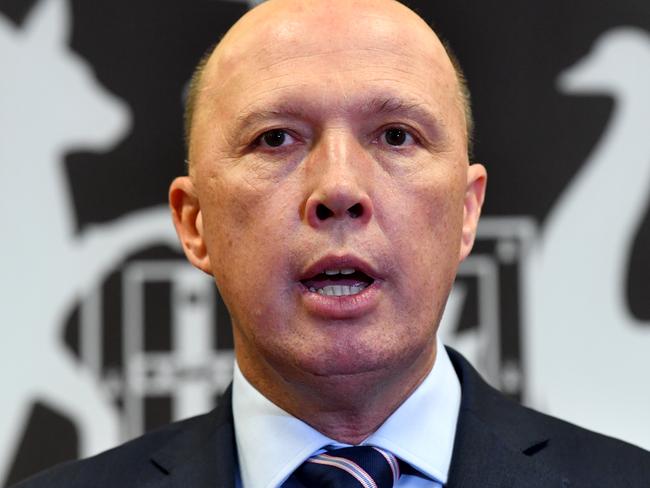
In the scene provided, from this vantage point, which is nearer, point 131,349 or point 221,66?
point 221,66

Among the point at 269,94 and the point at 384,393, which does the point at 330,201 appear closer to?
the point at 269,94

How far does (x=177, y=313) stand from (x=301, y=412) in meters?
0.96

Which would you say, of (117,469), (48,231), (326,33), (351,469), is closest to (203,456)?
(117,469)

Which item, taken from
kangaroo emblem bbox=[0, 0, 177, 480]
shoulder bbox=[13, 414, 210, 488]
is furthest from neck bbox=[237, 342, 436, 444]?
kangaroo emblem bbox=[0, 0, 177, 480]

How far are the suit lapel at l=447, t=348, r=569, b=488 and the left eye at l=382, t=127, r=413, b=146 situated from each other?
1.49ft

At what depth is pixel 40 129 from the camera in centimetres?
233

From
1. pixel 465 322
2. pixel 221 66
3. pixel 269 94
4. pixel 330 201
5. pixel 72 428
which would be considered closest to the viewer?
pixel 330 201

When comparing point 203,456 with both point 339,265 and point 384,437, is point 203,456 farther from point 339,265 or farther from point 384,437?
point 339,265

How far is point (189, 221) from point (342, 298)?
1.45 feet

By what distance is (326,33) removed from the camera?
4.83 ft

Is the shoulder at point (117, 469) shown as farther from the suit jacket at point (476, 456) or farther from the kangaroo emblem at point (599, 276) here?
the kangaroo emblem at point (599, 276)

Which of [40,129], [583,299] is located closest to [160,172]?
[40,129]

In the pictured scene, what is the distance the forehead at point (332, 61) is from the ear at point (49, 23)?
948 millimetres

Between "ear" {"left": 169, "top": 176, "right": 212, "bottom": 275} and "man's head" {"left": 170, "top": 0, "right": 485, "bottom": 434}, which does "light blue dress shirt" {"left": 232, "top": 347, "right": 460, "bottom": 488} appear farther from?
"ear" {"left": 169, "top": 176, "right": 212, "bottom": 275}
